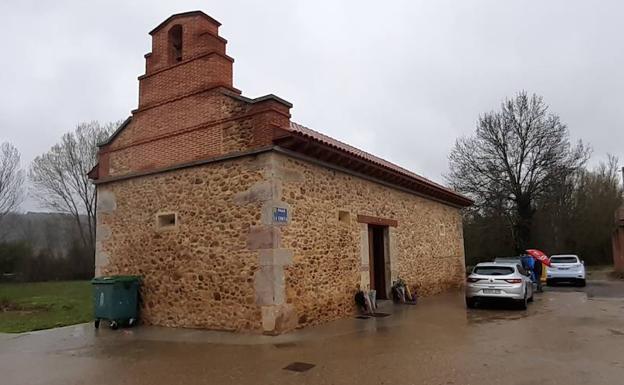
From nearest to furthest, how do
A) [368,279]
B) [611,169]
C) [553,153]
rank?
[368,279] → [553,153] → [611,169]

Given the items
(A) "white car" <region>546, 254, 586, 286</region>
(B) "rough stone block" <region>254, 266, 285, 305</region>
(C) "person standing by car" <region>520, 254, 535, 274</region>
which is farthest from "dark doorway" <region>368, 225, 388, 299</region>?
(A) "white car" <region>546, 254, 586, 286</region>

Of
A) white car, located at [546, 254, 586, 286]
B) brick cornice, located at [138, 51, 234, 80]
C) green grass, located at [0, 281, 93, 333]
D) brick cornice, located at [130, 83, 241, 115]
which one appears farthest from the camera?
white car, located at [546, 254, 586, 286]

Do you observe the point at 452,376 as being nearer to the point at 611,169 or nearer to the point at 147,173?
the point at 147,173

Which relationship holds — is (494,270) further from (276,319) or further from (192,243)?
(192,243)

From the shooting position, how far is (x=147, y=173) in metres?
10.9

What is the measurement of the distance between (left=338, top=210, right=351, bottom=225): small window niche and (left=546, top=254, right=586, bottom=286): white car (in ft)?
47.0

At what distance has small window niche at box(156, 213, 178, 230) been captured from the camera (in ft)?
33.9

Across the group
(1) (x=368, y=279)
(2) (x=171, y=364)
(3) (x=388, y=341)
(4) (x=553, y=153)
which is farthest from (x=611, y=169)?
(2) (x=171, y=364)

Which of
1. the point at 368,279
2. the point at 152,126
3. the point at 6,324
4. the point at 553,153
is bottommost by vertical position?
the point at 6,324

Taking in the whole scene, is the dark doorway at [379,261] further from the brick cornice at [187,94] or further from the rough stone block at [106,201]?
the rough stone block at [106,201]

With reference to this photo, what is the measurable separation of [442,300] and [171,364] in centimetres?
972

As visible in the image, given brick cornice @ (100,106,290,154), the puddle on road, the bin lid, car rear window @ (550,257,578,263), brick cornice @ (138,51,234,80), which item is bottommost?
the puddle on road

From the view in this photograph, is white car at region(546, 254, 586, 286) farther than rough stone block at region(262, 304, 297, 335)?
Yes

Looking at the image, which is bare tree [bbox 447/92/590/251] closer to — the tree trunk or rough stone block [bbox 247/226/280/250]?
the tree trunk
